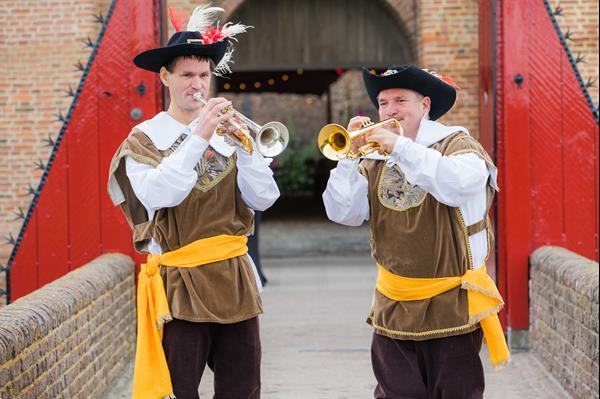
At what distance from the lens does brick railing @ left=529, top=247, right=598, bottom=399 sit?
19.8 feet

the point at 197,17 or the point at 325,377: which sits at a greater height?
the point at 197,17

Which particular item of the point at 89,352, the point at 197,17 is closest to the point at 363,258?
the point at 89,352

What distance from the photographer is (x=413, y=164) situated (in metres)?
3.94

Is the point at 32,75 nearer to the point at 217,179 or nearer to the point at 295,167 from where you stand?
the point at 217,179

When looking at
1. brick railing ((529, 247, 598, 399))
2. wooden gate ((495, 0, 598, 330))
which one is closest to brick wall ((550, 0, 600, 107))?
wooden gate ((495, 0, 598, 330))

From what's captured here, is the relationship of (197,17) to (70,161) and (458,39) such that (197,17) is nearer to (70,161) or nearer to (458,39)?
(70,161)

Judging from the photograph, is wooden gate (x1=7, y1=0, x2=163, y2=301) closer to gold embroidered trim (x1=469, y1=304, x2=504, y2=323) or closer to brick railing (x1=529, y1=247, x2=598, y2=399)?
brick railing (x1=529, y1=247, x2=598, y2=399)

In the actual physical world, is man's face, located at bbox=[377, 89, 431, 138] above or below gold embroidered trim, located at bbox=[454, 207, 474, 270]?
above

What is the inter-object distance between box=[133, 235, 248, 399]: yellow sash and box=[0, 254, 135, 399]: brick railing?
0.58 meters

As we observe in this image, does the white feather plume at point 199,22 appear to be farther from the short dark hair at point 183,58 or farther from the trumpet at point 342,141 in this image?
the trumpet at point 342,141

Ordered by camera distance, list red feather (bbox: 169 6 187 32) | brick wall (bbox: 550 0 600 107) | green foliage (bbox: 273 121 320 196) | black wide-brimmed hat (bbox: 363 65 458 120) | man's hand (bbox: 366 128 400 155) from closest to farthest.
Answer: man's hand (bbox: 366 128 400 155), black wide-brimmed hat (bbox: 363 65 458 120), red feather (bbox: 169 6 187 32), brick wall (bbox: 550 0 600 107), green foliage (bbox: 273 121 320 196)

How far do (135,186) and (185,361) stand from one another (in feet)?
2.38

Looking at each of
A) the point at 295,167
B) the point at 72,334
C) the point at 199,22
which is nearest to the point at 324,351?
the point at 72,334

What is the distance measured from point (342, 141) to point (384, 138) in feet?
0.80
